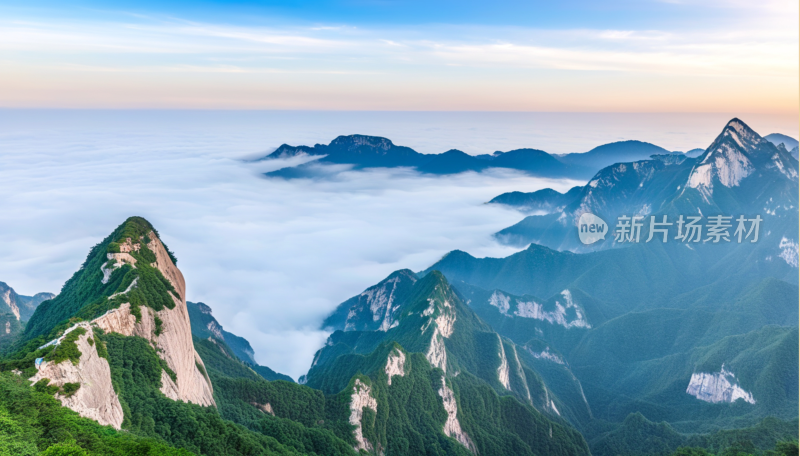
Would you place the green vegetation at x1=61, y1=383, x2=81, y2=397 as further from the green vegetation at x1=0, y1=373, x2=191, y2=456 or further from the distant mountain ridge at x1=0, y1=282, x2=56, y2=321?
the distant mountain ridge at x1=0, y1=282, x2=56, y2=321

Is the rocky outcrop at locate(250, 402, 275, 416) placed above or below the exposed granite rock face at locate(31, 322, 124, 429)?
below

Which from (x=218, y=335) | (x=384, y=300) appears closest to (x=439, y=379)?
(x=218, y=335)

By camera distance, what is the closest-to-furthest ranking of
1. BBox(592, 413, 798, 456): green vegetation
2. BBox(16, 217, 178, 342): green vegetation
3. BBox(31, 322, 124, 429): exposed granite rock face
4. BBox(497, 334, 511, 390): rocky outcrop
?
BBox(31, 322, 124, 429): exposed granite rock face < BBox(16, 217, 178, 342): green vegetation < BBox(592, 413, 798, 456): green vegetation < BBox(497, 334, 511, 390): rocky outcrop

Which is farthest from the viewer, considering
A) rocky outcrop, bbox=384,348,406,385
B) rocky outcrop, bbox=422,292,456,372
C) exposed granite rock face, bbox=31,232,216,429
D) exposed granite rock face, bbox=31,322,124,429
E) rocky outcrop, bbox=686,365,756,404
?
rocky outcrop, bbox=686,365,756,404

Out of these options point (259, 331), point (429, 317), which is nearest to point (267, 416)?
point (429, 317)

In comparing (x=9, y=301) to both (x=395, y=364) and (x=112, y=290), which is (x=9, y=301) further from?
(x=112, y=290)

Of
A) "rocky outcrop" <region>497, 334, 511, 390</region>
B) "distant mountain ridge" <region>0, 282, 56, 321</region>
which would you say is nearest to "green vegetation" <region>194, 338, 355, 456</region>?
"rocky outcrop" <region>497, 334, 511, 390</region>

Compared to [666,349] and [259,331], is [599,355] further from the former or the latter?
[259,331]
